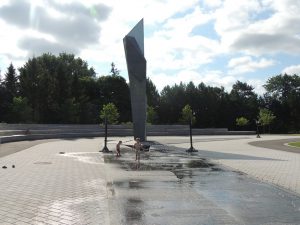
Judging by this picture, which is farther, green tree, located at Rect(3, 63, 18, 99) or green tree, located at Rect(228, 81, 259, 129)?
green tree, located at Rect(228, 81, 259, 129)

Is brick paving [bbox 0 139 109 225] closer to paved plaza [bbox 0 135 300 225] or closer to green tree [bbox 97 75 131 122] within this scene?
paved plaza [bbox 0 135 300 225]

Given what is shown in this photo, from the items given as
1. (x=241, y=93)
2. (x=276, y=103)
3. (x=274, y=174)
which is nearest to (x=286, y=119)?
(x=276, y=103)

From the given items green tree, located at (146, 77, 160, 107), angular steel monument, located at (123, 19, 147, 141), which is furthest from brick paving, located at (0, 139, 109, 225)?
green tree, located at (146, 77, 160, 107)

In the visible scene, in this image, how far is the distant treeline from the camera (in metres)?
59.5

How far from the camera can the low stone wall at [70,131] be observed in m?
35.7

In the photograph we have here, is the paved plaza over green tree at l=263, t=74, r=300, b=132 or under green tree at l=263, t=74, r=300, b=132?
under

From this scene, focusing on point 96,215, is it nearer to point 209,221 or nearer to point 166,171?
point 209,221

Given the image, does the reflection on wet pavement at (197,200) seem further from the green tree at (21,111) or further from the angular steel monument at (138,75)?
the green tree at (21,111)

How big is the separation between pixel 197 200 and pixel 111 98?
73772 mm

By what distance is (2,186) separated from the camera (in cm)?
1034

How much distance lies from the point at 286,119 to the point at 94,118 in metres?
41.9

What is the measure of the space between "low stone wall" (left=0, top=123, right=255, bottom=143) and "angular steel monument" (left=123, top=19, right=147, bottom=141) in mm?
8850

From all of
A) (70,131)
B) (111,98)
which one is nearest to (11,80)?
(111,98)

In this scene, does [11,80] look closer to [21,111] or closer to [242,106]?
[21,111]
